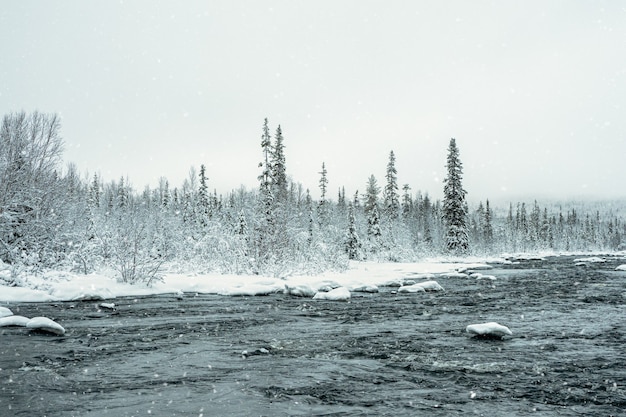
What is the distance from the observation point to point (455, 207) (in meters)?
52.9

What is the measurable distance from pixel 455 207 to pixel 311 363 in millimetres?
48129

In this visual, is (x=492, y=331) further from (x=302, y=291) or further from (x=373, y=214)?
(x=373, y=214)

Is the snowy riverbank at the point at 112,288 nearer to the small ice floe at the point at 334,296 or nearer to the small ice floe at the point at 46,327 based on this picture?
the small ice floe at the point at 334,296

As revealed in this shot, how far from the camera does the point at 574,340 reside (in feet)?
31.2

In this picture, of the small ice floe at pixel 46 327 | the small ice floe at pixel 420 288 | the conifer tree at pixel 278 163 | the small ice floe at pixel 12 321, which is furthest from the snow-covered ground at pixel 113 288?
the conifer tree at pixel 278 163

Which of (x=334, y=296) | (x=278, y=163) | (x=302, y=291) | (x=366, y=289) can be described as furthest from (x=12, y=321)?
(x=278, y=163)

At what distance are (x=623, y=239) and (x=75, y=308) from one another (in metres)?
149

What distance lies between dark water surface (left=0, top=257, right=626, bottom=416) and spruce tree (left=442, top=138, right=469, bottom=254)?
1553 inches

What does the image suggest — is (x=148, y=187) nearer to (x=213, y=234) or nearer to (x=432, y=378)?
(x=213, y=234)

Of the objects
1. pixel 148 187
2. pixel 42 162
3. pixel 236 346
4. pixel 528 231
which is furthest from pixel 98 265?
pixel 148 187

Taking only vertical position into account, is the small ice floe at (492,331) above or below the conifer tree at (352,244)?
below

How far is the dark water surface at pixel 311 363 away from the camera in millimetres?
5477

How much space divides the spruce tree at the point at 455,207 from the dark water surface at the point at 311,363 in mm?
39443

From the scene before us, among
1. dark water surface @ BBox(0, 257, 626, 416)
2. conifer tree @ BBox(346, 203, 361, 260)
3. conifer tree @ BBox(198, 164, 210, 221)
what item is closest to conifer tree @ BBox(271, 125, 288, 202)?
conifer tree @ BBox(346, 203, 361, 260)
